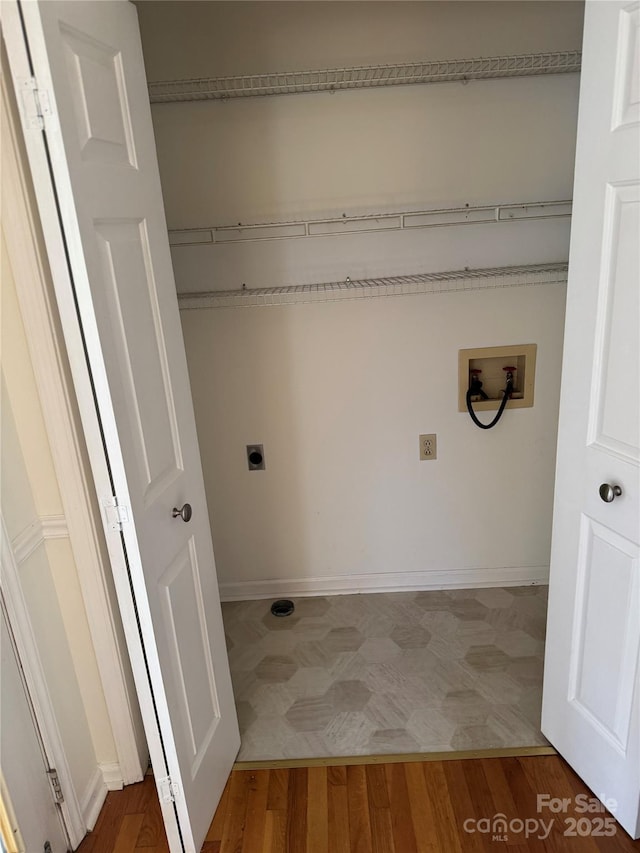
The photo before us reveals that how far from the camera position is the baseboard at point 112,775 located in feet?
6.06

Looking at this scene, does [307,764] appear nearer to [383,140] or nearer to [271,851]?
[271,851]

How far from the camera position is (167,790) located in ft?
4.97

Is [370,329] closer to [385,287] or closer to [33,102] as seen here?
[385,287]

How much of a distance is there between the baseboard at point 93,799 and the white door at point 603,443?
1.43 m

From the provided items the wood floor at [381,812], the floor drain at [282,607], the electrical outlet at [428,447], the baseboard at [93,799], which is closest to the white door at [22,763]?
the baseboard at [93,799]

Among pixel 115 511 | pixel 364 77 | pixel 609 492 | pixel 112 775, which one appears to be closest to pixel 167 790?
pixel 112 775

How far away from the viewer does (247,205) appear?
7.57 ft

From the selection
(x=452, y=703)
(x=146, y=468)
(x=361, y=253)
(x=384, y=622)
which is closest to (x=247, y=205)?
(x=361, y=253)

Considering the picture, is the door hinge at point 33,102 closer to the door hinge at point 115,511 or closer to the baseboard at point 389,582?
the door hinge at point 115,511

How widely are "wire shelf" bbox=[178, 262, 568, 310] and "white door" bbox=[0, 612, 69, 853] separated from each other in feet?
4.57

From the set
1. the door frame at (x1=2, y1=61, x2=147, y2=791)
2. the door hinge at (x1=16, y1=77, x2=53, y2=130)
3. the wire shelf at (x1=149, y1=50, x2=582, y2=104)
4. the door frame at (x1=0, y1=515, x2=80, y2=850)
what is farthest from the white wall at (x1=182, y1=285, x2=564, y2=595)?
the door hinge at (x1=16, y1=77, x2=53, y2=130)

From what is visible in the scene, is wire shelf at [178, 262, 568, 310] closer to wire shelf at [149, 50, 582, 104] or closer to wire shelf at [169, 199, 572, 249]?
wire shelf at [169, 199, 572, 249]

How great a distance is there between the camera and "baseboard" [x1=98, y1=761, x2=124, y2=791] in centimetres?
185

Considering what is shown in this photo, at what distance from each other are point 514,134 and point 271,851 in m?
2.52
